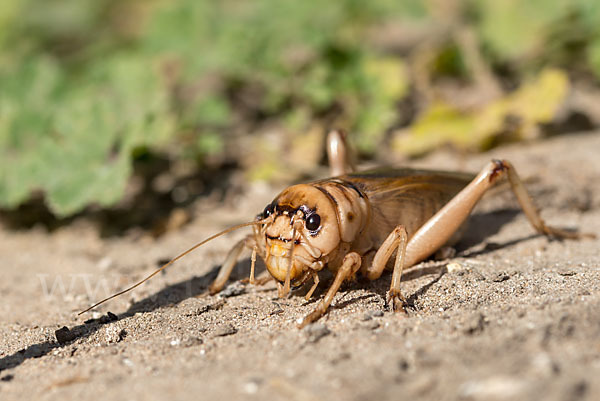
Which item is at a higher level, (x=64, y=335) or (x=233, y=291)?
(x=64, y=335)

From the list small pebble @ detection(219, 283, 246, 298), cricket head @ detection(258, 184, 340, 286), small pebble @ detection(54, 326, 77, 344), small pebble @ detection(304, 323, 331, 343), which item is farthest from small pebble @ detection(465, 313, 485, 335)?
small pebble @ detection(54, 326, 77, 344)

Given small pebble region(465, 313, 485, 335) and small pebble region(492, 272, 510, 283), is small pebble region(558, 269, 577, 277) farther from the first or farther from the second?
small pebble region(465, 313, 485, 335)

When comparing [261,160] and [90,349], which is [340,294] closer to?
[90,349]

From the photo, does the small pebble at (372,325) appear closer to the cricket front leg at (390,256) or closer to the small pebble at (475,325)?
the cricket front leg at (390,256)

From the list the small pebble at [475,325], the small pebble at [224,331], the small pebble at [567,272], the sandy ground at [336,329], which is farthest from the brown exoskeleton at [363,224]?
the small pebble at [567,272]

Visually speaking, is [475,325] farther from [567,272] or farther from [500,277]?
[567,272]

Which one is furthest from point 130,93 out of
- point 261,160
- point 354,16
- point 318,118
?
point 354,16

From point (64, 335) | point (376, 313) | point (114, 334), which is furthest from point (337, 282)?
point (64, 335)
